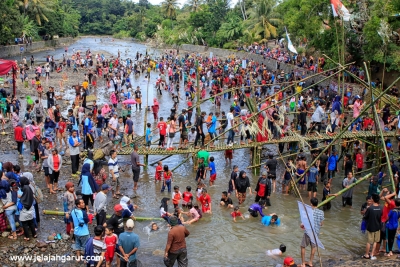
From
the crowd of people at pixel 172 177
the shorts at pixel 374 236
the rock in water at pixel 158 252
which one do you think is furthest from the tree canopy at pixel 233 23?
the rock in water at pixel 158 252

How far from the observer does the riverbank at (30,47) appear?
2078 inches

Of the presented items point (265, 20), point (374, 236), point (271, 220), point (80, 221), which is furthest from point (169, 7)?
point (80, 221)

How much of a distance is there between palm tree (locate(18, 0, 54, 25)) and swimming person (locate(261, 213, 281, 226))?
5799 cm

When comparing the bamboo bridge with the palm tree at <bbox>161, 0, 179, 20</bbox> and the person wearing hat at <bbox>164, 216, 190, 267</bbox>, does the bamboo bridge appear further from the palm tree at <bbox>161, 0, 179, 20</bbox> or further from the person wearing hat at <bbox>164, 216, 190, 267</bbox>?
the palm tree at <bbox>161, 0, 179, 20</bbox>

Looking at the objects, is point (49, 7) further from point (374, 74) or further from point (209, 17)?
point (374, 74)

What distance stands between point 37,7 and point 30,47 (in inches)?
264

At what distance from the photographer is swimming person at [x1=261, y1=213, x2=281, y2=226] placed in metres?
12.1

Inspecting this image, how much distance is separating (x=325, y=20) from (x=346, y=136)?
16178 mm

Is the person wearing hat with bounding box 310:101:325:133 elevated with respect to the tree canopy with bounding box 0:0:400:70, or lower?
lower

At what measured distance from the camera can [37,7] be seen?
65438 millimetres

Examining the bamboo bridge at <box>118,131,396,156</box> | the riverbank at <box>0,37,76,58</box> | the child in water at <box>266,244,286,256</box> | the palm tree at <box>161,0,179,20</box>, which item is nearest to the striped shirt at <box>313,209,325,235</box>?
the child in water at <box>266,244,286,256</box>

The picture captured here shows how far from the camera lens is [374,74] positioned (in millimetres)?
29547

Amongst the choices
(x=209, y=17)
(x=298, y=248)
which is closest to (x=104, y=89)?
(x=298, y=248)

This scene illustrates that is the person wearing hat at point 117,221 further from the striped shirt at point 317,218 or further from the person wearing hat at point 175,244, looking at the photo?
the striped shirt at point 317,218
